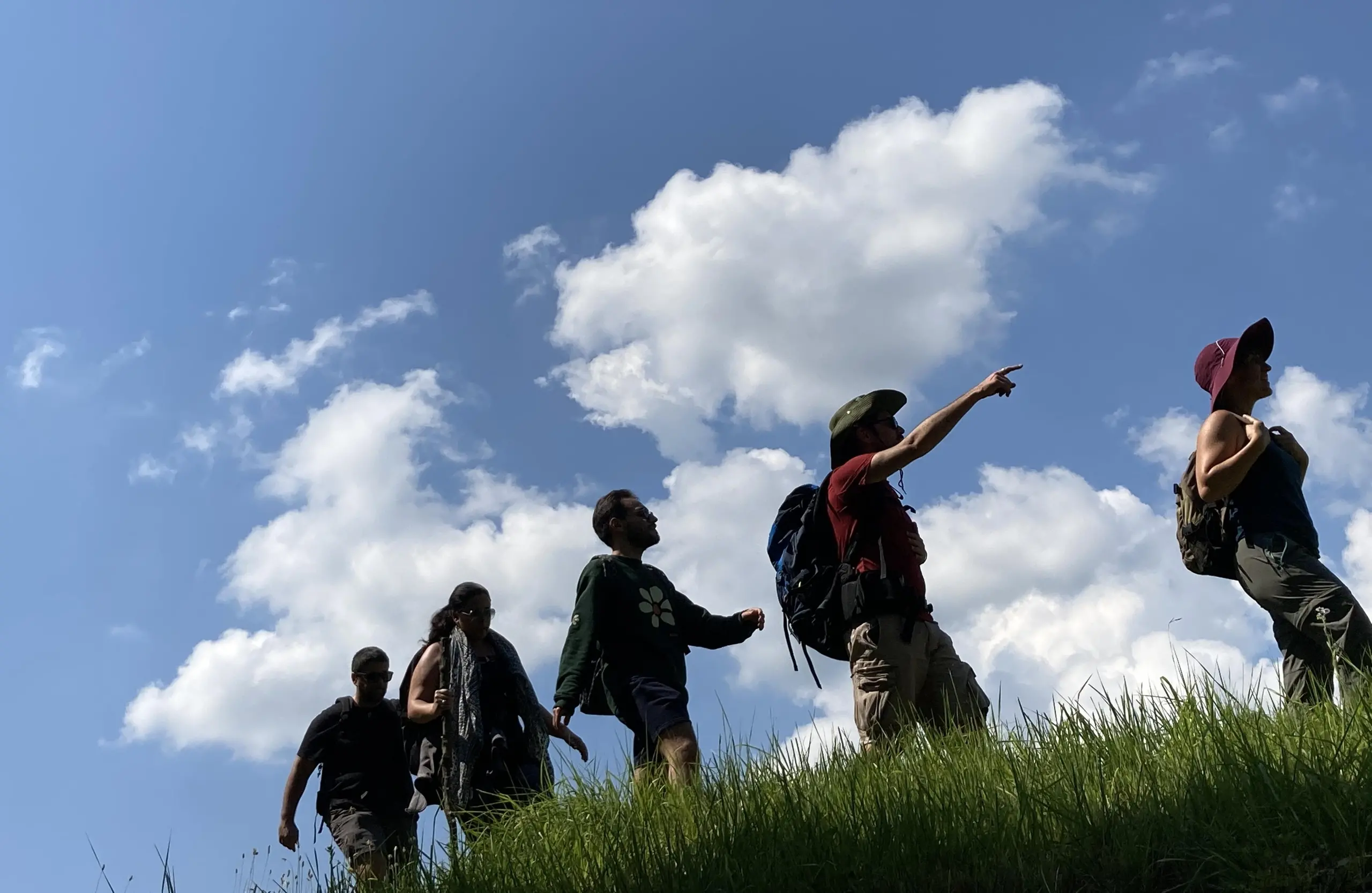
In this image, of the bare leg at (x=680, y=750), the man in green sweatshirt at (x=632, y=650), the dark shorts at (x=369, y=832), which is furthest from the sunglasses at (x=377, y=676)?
the bare leg at (x=680, y=750)

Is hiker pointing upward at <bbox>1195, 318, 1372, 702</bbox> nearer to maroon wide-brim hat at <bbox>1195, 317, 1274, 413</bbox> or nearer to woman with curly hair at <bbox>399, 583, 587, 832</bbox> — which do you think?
maroon wide-brim hat at <bbox>1195, 317, 1274, 413</bbox>

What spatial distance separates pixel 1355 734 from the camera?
4.25m

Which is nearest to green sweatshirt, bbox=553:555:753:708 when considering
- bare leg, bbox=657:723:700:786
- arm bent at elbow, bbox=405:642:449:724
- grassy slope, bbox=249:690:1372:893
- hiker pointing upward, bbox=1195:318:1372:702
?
bare leg, bbox=657:723:700:786

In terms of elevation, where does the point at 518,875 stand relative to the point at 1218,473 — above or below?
below

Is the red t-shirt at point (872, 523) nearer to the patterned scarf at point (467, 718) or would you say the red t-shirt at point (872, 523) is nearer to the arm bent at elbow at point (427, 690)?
the patterned scarf at point (467, 718)

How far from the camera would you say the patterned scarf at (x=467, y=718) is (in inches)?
284

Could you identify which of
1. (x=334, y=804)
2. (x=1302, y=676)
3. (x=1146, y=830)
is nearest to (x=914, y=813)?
(x=1146, y=830)

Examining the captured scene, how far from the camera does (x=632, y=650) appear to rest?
6535mm

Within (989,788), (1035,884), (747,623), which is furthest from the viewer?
(747,623)

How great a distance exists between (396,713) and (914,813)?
177 inches

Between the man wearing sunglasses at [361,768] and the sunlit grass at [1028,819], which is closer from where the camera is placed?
the sunlit grass at [1028,819]

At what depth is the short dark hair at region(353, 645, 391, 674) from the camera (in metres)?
7.96

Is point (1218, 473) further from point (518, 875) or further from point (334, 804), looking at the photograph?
point (334, 804)

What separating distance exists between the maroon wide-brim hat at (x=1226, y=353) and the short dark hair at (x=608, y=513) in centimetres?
293
